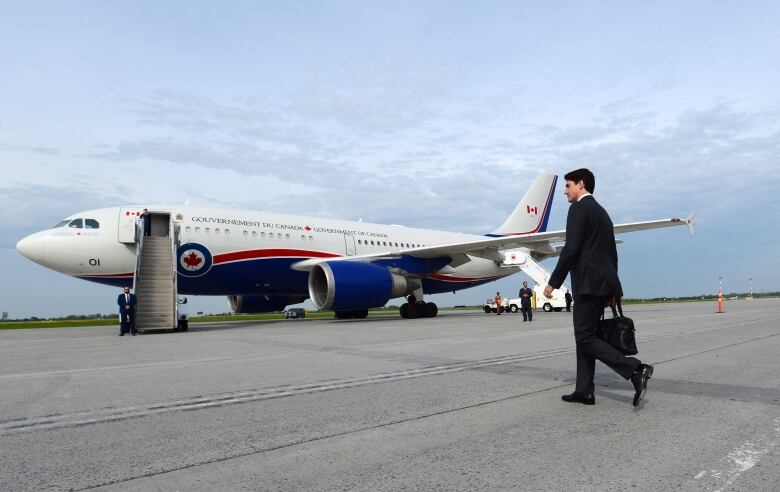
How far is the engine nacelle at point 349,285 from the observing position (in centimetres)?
1766

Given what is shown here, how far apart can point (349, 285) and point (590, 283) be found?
13964 millimetres

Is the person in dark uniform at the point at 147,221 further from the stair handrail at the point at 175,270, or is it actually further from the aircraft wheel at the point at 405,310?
the aircraft wheel at the point at 405,310

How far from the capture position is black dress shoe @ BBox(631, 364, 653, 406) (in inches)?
160

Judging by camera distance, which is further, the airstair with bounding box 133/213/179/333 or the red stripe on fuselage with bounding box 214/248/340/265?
the red stripe on fuselage with bounding box 214/248/340/265

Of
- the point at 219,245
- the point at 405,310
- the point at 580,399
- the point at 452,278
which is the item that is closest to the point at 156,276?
the point at 219,245

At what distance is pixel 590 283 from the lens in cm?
429

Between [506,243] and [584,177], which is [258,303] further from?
[584,177]

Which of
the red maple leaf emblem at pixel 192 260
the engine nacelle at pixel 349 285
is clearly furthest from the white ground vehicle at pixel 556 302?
the red maple leaf emblem at pixel 192 260

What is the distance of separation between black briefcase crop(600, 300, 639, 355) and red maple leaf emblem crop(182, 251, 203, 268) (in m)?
14.8

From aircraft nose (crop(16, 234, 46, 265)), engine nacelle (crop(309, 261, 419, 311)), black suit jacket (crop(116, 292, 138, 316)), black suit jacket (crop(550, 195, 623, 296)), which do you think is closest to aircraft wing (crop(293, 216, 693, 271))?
engine nacelle (crop(309, 261, 419, 311))

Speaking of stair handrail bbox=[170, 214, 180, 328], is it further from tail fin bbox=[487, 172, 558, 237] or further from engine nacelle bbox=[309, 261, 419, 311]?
tail fin bbox=[487, 172, 558, 237]

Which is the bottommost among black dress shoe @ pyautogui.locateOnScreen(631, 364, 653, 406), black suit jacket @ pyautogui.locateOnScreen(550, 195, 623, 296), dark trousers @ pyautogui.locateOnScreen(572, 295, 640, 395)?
black dress shoe @ pyautogui.locateOnScreen(631, 364, 653, 406)

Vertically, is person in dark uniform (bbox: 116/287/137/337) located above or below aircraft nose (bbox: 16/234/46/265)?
below

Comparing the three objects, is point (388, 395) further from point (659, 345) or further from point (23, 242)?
point (23, 242)
